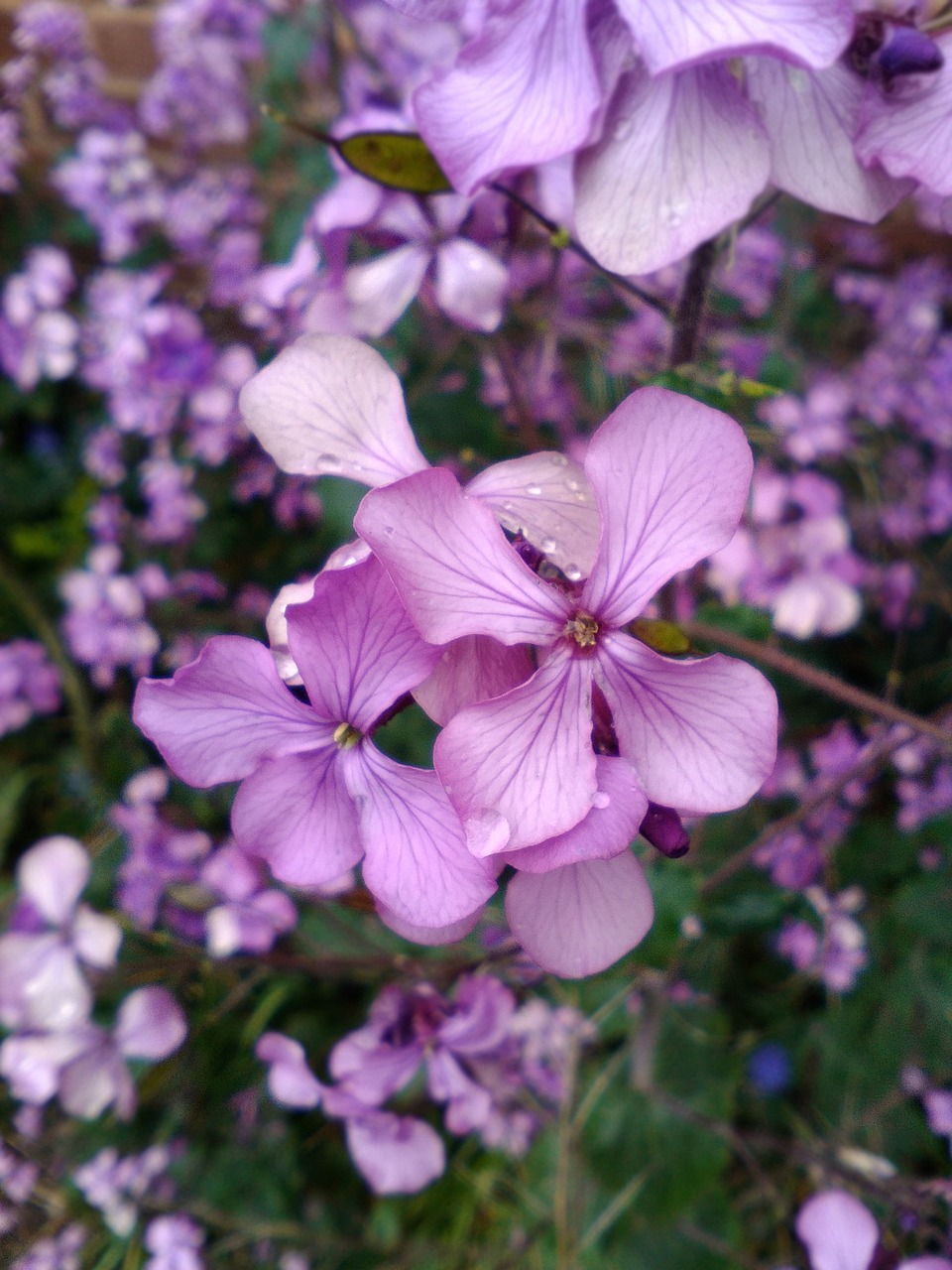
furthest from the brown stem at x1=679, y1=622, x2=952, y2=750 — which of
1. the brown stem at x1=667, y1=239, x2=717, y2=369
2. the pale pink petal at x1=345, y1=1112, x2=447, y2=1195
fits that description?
the pale pink petal at x1=345, y1=1112, x2=447, y2=1195

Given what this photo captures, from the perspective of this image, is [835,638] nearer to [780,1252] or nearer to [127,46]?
[780,1252]

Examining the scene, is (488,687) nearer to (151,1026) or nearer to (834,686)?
(834,686)

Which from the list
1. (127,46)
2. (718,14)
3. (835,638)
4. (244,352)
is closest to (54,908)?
(244,352)

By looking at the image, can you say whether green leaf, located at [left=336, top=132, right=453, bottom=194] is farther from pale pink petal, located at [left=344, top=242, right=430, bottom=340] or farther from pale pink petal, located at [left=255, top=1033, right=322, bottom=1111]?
pale pink petal, located at [left=255, top=1033, right=322, bottom=1111]

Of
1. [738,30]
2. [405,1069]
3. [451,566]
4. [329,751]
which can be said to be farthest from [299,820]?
[738,30]

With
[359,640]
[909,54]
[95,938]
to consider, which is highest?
[909,54]

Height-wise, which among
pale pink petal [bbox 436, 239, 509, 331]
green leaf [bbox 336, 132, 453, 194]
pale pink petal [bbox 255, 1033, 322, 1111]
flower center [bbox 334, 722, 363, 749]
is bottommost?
pale pink petal [bbox 255, 1033, 322, 1111]
